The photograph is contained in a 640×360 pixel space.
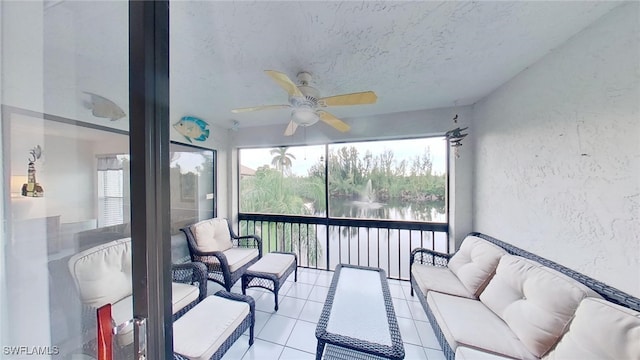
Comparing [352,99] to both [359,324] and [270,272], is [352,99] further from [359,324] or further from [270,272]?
[270,272]

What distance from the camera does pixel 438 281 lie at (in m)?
2.08

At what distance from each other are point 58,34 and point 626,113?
110 inches

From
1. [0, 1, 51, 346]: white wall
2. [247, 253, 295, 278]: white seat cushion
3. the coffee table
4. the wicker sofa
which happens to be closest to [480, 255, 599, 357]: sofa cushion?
the wicker sofa

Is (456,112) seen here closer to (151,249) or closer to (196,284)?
(151,249)

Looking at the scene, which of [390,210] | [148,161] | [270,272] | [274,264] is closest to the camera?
[148,161]

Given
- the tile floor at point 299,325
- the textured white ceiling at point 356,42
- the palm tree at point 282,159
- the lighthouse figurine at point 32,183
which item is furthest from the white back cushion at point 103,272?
the palm tree at point 282,159

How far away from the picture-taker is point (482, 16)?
1245 millimetres

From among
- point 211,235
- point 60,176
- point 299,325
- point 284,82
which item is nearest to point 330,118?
point 284,82

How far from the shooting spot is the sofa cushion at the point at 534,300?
1206 millimetres

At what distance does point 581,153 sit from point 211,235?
3820mm

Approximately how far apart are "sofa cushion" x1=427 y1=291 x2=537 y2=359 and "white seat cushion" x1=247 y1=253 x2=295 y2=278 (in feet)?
5.25

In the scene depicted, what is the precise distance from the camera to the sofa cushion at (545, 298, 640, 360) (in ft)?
3.03

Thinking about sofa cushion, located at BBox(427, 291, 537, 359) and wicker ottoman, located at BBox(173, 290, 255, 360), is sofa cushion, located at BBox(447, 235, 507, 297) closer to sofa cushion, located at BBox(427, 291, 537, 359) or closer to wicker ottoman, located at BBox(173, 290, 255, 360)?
sofa cushion, located at BBox(427, 291, 537, 359)

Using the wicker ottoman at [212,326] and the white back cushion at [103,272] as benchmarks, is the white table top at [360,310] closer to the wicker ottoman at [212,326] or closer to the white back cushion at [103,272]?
the wicker ottoman at [212,326]
